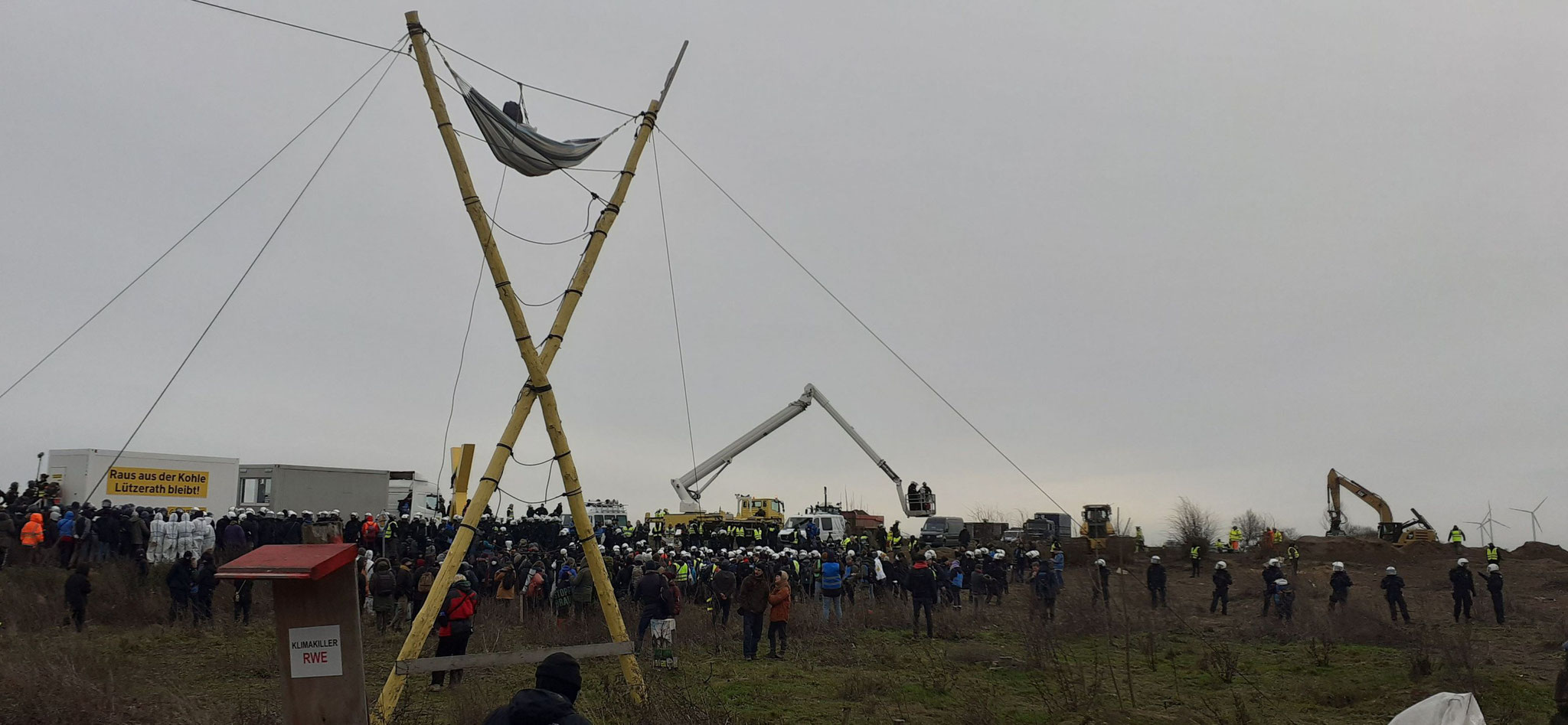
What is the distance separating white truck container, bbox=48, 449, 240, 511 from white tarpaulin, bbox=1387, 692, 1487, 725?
97.0 feet

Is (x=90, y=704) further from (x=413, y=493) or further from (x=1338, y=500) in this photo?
(x=1338, y=500)

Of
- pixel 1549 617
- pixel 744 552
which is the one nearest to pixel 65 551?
pixel 744 552

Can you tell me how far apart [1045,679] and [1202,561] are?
115ft

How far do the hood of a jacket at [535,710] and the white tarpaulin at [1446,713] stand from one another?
7567mm

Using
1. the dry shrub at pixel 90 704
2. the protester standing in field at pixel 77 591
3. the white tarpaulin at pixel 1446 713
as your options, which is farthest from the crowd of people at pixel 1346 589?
the protester standing in field at pixel 77 591

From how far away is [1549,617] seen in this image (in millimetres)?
25406

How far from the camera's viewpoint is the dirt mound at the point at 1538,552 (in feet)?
153

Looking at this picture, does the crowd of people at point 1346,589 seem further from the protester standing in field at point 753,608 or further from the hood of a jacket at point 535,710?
the hood of a jacket at point 535,710

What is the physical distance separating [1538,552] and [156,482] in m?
55.6

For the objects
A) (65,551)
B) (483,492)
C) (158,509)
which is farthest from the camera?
(158,509)

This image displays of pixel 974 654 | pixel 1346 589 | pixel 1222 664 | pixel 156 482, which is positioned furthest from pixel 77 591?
pixel 1346 589

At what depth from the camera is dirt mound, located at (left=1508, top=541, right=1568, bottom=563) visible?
46719mm

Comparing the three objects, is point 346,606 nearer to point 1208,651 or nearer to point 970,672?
point 970,672

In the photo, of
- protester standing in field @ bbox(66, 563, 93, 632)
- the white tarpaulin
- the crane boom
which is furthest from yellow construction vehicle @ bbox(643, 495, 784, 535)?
the white tarpaulin
